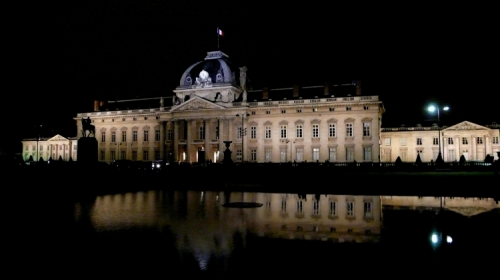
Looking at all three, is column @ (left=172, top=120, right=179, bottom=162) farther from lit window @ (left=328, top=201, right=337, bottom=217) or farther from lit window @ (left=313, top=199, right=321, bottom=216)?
lit window @ (left=328, top=201, right=337, bottom=217)

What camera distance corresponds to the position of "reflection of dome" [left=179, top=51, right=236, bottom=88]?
66.0 m

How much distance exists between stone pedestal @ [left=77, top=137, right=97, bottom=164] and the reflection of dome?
37426mm

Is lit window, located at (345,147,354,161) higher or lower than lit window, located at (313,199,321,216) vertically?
higher

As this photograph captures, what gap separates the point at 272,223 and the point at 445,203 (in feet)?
31.5

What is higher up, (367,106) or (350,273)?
(367,106)

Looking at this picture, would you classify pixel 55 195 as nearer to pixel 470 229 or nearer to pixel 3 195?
pixel 3 195

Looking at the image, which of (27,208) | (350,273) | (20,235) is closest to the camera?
(350,273)

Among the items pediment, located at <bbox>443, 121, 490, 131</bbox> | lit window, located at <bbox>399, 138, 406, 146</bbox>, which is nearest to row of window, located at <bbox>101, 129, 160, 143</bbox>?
lit window, located at <bbox>399, 138, 406, 146</bbox>

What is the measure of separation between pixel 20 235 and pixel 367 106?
52.2 metres

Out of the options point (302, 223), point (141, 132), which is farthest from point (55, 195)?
point (141, 132)

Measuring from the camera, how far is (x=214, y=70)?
67062 millimetres

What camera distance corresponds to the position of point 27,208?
1559 cm

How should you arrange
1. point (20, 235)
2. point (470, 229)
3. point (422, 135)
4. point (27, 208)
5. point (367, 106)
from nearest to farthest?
point (20, 235)
point (470, 229)
point (27, 208)
point (367, 106)
point (422, 135)

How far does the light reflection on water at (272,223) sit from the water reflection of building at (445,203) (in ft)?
0.11
